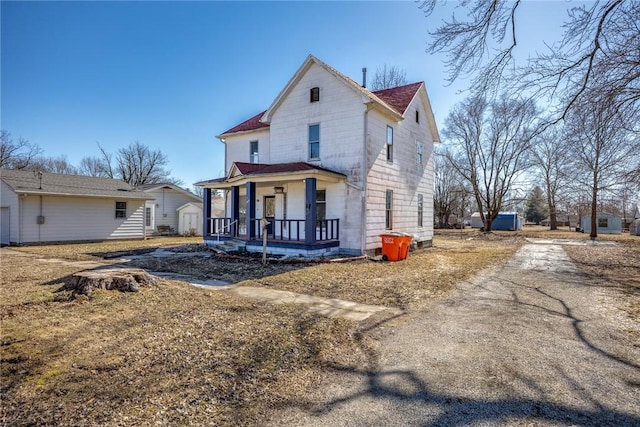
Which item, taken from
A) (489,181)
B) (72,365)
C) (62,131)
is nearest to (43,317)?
(72,365)

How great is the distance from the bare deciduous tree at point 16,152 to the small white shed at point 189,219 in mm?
28412

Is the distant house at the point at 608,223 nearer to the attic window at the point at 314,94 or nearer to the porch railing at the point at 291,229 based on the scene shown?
the porch railing at the point at 291,229

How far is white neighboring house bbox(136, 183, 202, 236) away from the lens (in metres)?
25.7

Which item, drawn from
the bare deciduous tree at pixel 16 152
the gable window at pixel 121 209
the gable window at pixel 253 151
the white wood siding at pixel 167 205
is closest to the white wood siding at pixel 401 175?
the gable window at pixel 253 151

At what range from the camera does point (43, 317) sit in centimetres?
505

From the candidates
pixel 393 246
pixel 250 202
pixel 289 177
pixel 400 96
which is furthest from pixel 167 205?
pixel 393 246

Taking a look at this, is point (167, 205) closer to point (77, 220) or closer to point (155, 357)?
point (77, 220)

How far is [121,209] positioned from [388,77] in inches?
1002

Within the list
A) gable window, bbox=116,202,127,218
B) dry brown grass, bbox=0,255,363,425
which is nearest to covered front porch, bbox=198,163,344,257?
dry brown grass, bbox=0,255,363,425

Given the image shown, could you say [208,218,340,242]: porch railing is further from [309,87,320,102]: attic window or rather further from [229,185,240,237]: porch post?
[309,87,320,102]: attic window

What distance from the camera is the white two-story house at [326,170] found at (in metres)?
12.8

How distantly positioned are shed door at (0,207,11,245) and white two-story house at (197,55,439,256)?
39.4ft

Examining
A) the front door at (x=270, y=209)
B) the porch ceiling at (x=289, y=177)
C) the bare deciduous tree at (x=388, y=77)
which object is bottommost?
the front door at (x=270, y=209)

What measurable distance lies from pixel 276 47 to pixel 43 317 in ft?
36.2
